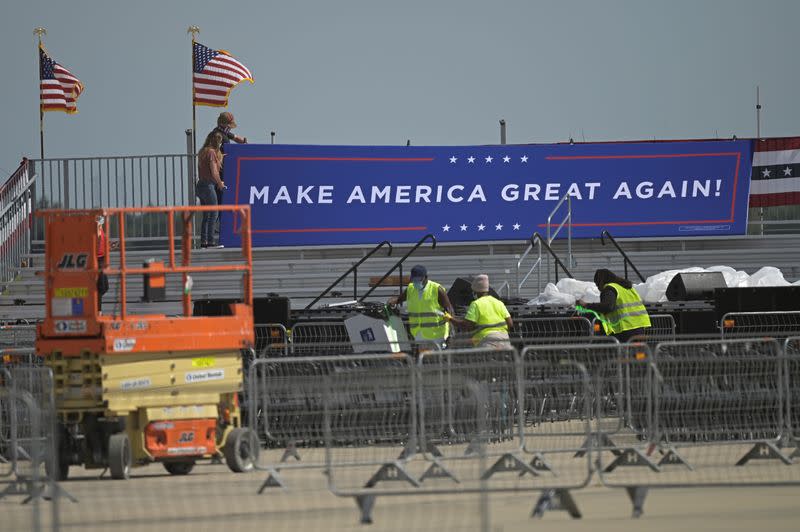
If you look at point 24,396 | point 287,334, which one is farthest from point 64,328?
point 287,334

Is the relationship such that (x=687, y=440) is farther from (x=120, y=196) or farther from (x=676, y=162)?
(x=120, y=196)

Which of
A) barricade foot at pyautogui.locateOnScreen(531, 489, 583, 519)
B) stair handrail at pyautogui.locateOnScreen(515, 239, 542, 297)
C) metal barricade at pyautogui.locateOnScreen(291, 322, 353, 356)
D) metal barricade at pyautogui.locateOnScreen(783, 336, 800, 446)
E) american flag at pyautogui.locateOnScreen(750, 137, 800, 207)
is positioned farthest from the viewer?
american flag at pyautogui.locateOnScreen(750, 137, 800, 207)

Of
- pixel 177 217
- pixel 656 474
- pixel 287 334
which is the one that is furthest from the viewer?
pixel 177 217

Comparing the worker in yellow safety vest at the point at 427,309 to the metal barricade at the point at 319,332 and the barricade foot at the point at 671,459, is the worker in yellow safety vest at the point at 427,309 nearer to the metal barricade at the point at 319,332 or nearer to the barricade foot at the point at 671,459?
the metal barricade at the point at 319,332

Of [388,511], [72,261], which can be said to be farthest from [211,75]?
[388,511]

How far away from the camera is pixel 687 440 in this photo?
46.1ft

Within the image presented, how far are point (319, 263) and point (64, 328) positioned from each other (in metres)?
14.1

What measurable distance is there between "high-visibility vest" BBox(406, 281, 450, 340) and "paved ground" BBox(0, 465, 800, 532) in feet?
19.2

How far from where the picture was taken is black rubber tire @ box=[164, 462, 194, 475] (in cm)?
1430

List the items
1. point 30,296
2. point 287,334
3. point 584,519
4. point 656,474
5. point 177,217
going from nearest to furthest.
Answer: point 584,519, point 656,474, point 287,334, point 30,296, point 177,217

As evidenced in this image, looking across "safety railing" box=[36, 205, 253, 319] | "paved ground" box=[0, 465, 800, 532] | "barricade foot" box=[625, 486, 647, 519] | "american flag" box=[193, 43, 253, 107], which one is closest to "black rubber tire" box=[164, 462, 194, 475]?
"paved ground" box=[0, 465, 800, 532]

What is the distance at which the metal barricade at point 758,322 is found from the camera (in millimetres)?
20156

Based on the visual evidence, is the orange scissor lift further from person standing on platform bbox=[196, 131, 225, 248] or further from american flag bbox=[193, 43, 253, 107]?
american flag bbox=[193, 43, 253, 107]

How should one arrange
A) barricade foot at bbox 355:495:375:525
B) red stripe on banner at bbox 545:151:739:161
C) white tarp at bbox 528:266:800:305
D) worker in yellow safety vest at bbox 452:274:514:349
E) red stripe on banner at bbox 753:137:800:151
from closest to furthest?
barricade foot at bbox 355:495:375:525
worker in yellow safety vest at bbox 452:274:514:349
white tarp at bbox 528:266:800:305
red stripe on banner at bbox 545:151:739:161
red stripe on banner at bbox 753:137:800:151
